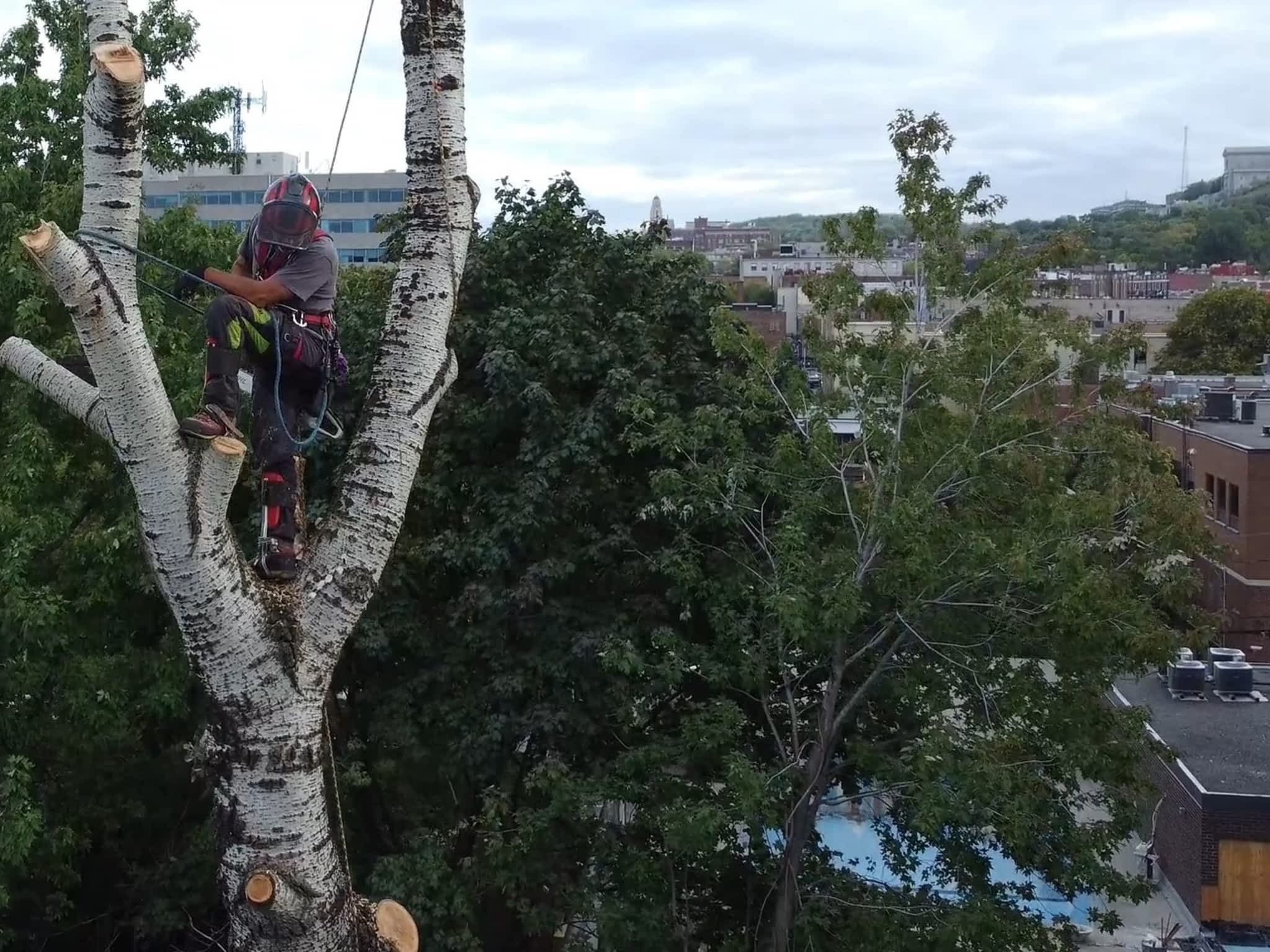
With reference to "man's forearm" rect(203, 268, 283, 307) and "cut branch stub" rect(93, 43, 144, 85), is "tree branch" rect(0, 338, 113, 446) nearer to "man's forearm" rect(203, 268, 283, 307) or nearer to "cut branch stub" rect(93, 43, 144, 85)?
"man's forearm" rect(203, 268, 283, 307)

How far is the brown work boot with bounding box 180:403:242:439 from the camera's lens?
14.2ft

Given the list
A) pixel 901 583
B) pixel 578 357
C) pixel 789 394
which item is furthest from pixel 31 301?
pixel 901 583

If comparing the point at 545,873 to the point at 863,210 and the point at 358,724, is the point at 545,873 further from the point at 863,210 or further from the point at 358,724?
the point at 863,210

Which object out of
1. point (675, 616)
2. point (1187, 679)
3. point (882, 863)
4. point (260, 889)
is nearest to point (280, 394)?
point (260, 889)

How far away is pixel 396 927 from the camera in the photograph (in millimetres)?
5074

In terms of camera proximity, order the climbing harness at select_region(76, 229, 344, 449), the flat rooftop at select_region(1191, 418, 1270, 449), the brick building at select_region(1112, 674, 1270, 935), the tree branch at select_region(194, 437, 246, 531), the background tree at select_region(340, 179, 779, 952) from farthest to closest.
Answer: the flat rooftop at select_region(1191, 418, 1270, 449)
the brick building at select_region(1112, 674, 1270, 935)
the background tree at select_region(340, 179, 779, 952)
the climbing harness at select_region(76, 229, 344, 449)
the tree branch at select_region(194, 437, 246, 531)

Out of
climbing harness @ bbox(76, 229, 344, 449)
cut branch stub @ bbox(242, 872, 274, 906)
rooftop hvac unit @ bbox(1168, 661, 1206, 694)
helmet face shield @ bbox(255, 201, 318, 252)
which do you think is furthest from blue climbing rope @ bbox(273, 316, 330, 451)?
rooftop hvac unit @ bbox(1168, 661, 1206, 694)

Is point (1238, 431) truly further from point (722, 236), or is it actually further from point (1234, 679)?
point (722, 236)

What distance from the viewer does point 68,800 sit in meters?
11.1

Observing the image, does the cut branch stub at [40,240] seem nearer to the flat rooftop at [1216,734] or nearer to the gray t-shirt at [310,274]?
the gray t-shirt at [310,274]

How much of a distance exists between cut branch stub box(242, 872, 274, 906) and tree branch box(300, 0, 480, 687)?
0.72m

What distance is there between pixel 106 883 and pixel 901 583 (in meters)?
8.94

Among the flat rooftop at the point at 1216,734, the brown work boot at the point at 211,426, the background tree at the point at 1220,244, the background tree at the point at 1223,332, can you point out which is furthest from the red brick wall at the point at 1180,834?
the background tree at the point at 1220,244

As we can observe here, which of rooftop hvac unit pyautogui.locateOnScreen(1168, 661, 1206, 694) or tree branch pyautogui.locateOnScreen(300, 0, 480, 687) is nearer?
tree branch pyautogui.locateOnScreen(300, 0, 480, 687)
